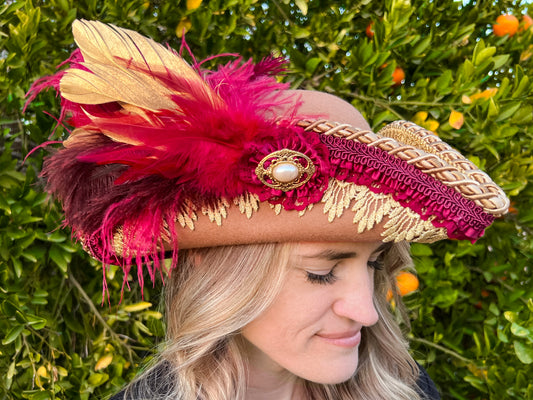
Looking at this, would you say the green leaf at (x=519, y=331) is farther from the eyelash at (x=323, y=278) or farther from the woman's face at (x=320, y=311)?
the eyelash at (x=323, y=278)

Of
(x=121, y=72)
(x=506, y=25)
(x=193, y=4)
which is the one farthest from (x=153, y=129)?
A: (x=506, y=25)

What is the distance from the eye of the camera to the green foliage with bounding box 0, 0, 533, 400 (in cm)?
162

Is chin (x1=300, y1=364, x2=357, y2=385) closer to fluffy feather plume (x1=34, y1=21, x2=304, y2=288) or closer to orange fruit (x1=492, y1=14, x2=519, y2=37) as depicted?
fluffy feather plume (x1=34, y1=21, x2=304, y2=288)

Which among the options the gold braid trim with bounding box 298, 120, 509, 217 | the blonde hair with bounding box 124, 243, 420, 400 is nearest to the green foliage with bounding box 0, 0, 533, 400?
the blonde hair with bounding box 124, 243, 420, 400

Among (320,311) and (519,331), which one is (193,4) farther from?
(519,331)

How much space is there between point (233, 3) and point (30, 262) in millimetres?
1092

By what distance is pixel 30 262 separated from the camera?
172 centimetres

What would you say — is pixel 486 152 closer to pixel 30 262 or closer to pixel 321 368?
pixel 321 368

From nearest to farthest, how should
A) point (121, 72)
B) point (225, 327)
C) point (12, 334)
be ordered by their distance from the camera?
point (121, 72), point (225, 327), point (12, 334)

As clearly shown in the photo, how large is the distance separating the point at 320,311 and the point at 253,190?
1.15 feet

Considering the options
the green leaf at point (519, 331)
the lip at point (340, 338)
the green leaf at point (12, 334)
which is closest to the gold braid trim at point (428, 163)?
the lip at point (340, 338)

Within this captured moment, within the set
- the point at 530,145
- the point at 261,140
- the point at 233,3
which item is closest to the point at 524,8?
the point at 530,145

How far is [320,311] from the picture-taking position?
47.6 inches

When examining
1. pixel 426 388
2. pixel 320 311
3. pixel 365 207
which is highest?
pixel 365 207
